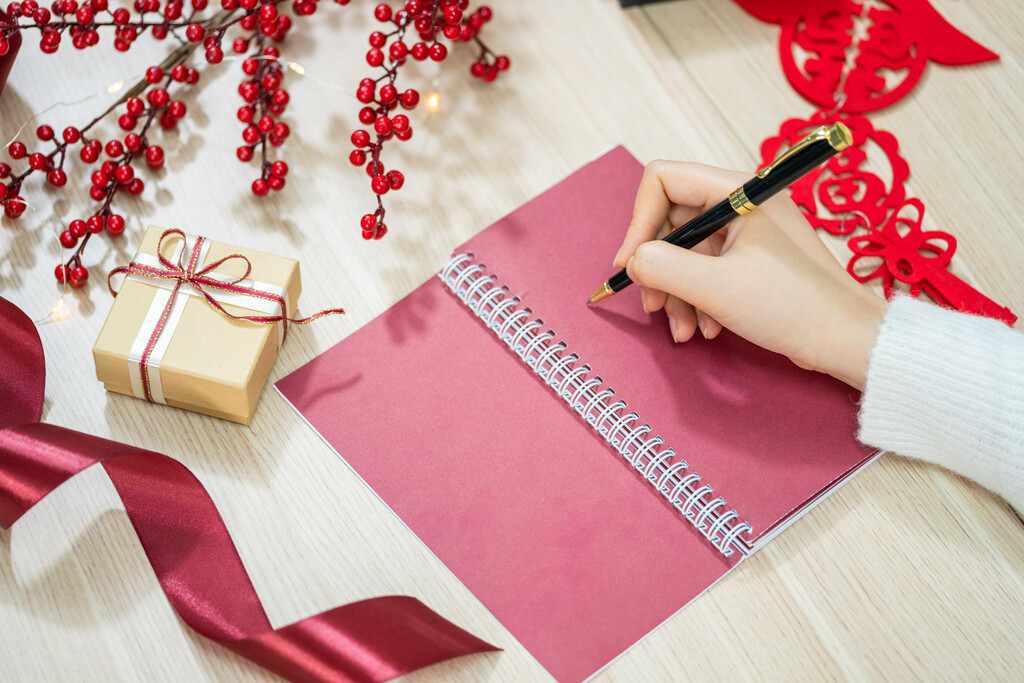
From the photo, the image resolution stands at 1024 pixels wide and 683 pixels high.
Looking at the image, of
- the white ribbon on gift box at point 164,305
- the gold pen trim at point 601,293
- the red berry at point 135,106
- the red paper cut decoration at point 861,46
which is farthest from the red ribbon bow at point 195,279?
the red paper cut decoration at point 861,46

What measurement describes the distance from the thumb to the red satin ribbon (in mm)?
381

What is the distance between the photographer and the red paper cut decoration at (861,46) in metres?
1.04

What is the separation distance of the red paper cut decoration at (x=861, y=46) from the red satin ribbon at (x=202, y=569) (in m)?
0.79

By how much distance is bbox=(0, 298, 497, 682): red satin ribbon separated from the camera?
732 millimetres

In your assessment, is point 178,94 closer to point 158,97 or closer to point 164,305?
point 158,97

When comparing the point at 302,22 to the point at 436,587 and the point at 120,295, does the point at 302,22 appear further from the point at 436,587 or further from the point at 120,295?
the point at 436,587

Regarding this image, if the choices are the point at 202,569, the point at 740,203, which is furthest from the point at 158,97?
the point at 740,203

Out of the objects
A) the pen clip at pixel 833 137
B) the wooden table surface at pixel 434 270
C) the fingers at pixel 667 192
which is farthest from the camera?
the fingers at pixel 667 192

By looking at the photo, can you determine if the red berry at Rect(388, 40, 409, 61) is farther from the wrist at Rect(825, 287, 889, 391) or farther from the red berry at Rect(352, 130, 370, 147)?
the wrist at Rect(825, 287, 889, 391)

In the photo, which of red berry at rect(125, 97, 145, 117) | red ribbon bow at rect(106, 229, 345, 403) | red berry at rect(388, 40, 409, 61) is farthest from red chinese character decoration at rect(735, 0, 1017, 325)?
red berry at rect(125, 97, 145, 117)

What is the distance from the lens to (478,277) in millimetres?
917

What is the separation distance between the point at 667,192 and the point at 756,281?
139 millimetres

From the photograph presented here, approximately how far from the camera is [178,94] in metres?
1.01

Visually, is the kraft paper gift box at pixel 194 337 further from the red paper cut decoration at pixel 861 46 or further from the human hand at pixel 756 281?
the red paper cut decoration at pixel 861 46
